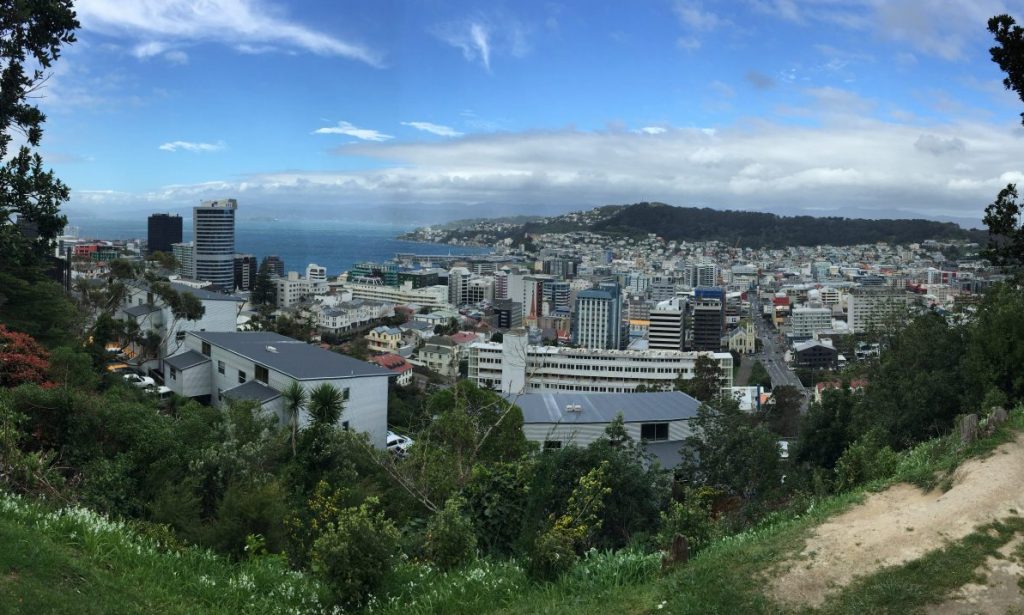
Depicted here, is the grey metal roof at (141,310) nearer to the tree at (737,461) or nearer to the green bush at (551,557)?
the tree at (737,461)

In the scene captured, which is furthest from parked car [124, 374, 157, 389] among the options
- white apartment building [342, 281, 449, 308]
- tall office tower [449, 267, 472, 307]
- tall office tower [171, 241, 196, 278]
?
tall office tower [449, 267, 472, 307]

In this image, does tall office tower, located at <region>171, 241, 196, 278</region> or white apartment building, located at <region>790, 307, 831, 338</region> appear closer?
white apartment building, located at <region>790, 307, 831, 338</region>

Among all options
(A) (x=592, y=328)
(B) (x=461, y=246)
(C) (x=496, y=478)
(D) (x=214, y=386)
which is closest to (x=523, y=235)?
(B) (x=461, y=246)

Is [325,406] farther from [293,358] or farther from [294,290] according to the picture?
[294,290]

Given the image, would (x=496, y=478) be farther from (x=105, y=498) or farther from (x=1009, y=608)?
(x=1009, y=608)

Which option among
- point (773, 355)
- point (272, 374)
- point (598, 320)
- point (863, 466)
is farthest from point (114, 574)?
point (773, 355)

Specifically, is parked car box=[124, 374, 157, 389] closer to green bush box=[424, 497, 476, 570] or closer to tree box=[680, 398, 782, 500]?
tree box=[680, 398, 782, 500]

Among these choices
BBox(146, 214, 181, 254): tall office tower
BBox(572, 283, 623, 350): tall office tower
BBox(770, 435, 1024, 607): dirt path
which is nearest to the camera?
BBox(770, 435, 1024, 607): dirt path
